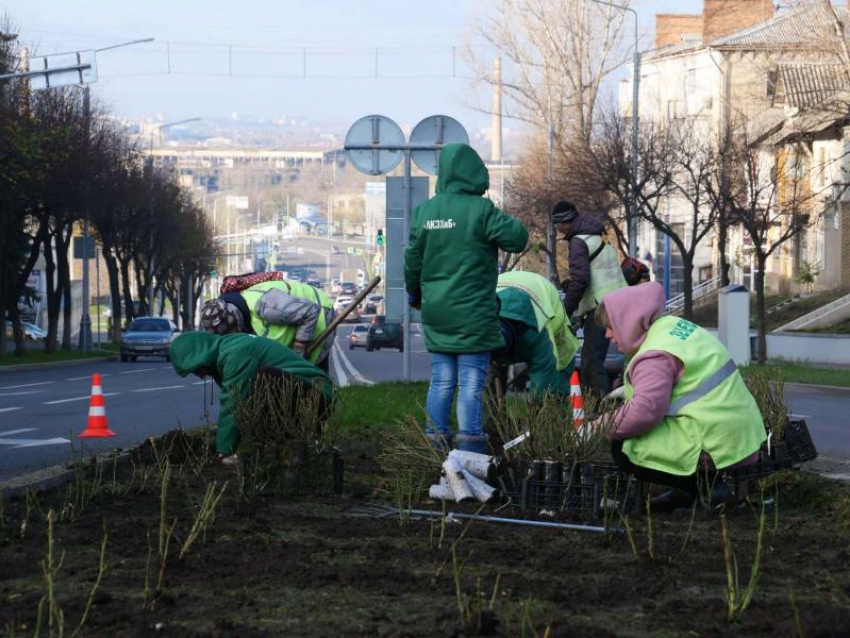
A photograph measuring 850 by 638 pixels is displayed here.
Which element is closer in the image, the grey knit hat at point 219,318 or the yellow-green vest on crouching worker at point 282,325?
the grey knit hat at point 219,318

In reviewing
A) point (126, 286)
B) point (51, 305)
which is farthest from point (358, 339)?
point (51, 305)

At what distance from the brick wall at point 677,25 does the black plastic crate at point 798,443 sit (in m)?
85.0

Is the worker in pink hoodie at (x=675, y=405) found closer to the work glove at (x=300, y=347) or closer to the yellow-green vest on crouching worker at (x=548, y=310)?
the yellow-green vest on crouching worker at (x=548, y=310)

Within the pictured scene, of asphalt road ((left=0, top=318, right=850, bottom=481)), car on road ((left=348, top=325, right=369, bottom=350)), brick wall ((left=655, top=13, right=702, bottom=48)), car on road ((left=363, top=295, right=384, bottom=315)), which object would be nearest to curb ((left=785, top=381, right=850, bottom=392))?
asphalt road ((left=0, top=318, right=850, bottom=481))

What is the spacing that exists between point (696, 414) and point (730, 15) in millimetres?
76494

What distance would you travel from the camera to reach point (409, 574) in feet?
18.3

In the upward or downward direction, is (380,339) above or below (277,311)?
below

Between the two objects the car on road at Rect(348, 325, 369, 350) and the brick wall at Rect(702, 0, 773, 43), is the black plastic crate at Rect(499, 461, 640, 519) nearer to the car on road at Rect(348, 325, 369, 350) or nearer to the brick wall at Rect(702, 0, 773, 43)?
the car on road at Rect(348, 325, 369, 350)

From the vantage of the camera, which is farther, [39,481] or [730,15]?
[730,15]

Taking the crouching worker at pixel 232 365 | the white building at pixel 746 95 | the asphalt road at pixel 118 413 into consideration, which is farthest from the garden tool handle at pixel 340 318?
the white building at pixel 746 95

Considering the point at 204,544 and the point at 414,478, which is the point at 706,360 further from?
the point at 204,544

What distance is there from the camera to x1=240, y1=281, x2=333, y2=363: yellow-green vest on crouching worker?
10.7 meters

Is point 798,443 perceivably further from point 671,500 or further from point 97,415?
point 97,415

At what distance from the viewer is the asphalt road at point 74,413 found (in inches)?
507
